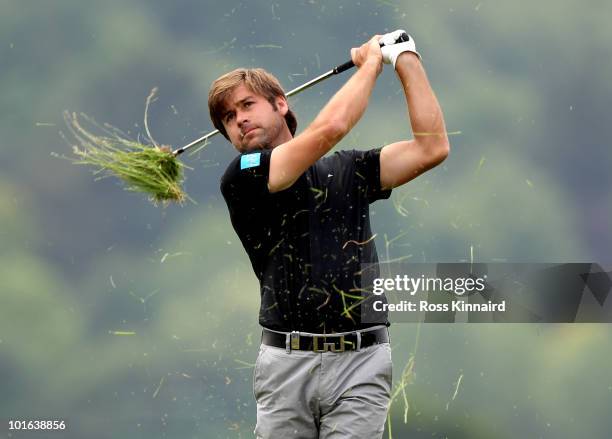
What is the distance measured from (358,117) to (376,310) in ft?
2.59

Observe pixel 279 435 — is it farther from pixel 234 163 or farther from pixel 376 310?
pixel 234 163

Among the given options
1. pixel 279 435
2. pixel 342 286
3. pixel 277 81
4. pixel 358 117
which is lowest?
pixel 279 435

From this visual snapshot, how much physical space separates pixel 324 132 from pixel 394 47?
1.88 feet

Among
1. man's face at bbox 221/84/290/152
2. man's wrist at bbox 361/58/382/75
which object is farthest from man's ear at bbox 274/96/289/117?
man's wrist at bbox 361/58/382/75

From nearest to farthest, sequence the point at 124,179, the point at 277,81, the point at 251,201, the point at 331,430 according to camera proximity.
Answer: the point at 331,430 < the point at 251,201 < the point at 277,81 < the point at 124,179

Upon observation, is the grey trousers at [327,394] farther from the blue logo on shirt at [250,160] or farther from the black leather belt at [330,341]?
the blue logo on shirt at [250,160]

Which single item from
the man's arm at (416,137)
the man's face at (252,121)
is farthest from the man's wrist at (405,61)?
the man's face at (252,121)

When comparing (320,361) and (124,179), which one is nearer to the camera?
(320,361)

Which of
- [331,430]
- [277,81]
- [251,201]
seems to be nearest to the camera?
[331,430]

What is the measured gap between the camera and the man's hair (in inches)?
172

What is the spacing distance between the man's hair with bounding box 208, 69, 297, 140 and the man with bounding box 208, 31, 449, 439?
31 centimetres

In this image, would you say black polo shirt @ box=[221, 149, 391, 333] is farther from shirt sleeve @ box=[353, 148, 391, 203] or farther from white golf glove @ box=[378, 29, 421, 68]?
white golf glove @ box=[378, 29, 421, 68]

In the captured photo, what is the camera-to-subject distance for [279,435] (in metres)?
3.89

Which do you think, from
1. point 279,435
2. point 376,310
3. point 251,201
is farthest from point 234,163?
point 279,435
